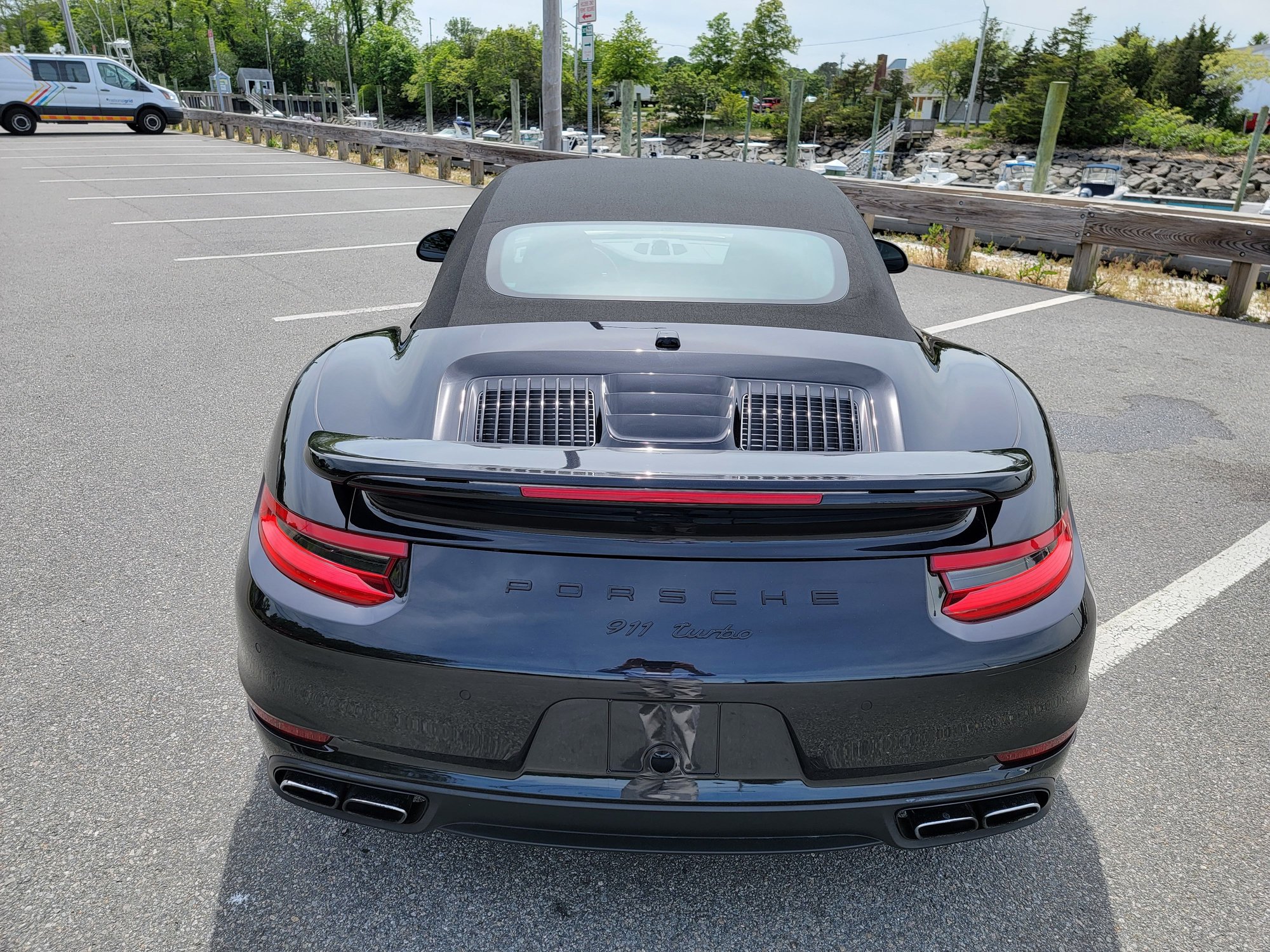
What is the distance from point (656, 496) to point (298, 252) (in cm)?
1042

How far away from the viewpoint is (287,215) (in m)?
13.9

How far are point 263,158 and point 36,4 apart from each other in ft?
408

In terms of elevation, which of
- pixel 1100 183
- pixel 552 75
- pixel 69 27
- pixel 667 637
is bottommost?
pixel 1100 183

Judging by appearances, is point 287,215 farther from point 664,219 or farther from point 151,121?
point 151,121

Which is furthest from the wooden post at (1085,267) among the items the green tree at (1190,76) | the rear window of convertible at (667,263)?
the green tree at (1190,76)

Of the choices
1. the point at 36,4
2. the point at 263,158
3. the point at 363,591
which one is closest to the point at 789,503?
the point at 363,591

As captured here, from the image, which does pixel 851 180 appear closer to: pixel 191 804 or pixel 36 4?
pixel 191 804

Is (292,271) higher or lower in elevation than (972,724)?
lower

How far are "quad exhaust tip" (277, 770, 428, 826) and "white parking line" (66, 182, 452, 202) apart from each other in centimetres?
1609

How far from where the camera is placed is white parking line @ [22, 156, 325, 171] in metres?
20.4

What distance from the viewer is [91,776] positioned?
7.97ft

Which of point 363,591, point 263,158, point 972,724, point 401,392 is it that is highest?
point 401,392

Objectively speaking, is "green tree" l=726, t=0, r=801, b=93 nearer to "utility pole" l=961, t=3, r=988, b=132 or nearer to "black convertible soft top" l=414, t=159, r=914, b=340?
"utility pole" l=961, t=3, r=988, b=132

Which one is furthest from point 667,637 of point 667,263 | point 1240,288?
point 1240,288
